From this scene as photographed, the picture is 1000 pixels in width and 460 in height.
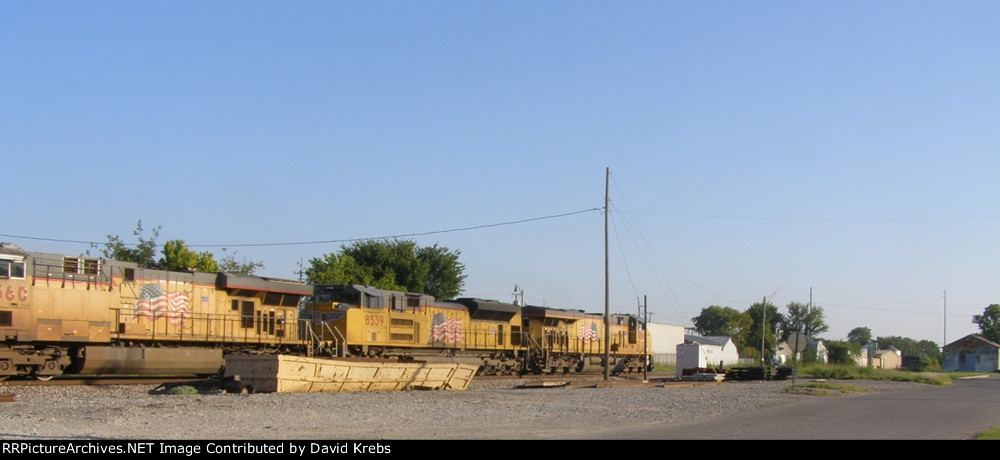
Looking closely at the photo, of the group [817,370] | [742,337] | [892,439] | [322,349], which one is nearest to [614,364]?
[817,370]

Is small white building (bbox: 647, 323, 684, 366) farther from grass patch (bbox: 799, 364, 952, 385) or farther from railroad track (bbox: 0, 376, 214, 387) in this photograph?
railroad track (bbox: 0, 376, 214, 387)

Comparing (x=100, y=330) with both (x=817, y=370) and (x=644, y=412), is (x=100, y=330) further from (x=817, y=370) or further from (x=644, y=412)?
(x=817, y=370)

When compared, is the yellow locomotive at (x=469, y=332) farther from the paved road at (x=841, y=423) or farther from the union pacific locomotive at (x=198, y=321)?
the paved road at (x=841, y=423)

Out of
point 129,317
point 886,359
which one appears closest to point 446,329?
point 129,317

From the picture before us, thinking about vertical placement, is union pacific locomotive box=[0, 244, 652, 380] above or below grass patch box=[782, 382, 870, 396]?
above

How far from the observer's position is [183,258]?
47688 mm

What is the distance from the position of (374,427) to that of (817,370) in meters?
36.3

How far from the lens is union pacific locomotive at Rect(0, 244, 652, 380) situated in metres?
22.6

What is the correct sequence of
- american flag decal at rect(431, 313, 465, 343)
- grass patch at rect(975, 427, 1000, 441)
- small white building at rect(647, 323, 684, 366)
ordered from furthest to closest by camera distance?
small white building at rect(647, 323, 684, 366) → american flag decal at rect(431, 313, 465, 343) → grass patch at rect(975, 427, 1000, 441)

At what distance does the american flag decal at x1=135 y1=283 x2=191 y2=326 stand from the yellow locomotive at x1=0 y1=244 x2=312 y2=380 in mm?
29

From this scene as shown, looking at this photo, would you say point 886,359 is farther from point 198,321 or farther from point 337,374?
point 337,374

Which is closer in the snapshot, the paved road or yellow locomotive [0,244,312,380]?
the paved road

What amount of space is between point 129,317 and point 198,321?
7.30ft

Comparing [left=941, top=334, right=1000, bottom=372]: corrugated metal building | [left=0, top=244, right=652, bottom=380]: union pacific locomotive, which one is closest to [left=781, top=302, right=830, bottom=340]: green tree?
[left=941, top=334, right=1000, bottom=372]: corrugated metal building
